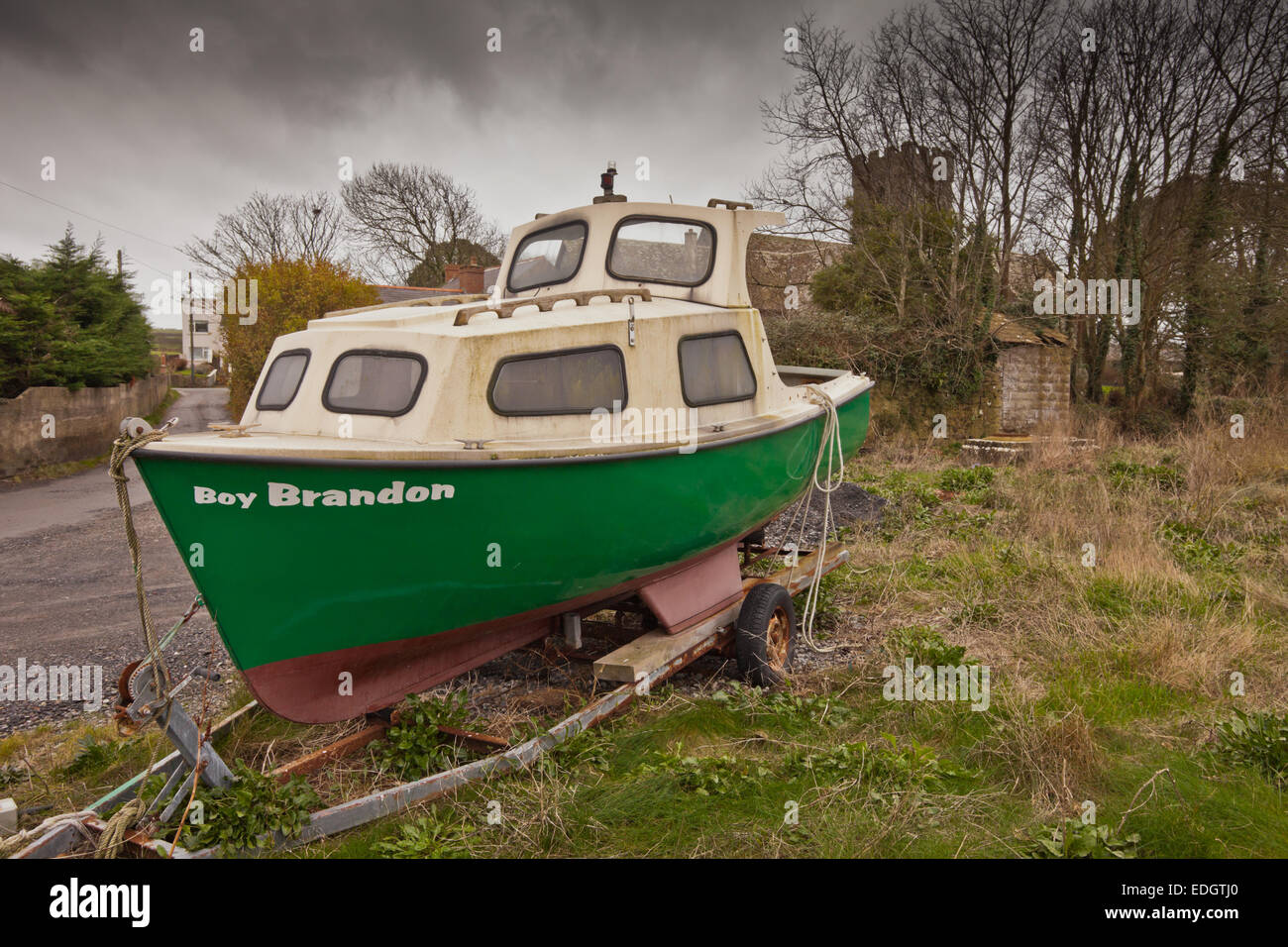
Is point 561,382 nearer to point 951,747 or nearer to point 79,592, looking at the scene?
point 951,747

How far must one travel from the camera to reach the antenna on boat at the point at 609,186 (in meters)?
5.87

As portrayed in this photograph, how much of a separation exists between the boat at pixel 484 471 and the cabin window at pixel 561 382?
0.4 inches

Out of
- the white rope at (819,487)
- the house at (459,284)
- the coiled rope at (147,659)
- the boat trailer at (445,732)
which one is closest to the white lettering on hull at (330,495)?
the coiled rope at (147,659)

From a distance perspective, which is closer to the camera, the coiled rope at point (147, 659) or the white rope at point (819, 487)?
the coiled rope at point (147, 659)

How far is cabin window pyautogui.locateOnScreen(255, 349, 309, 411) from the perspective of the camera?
4.64 meters

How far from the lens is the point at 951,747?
4.29 m

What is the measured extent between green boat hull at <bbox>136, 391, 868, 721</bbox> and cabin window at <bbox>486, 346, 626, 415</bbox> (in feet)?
1.33

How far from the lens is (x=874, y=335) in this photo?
17156 millimetres

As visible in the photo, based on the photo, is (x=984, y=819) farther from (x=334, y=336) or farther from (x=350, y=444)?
(x=334, y=336)

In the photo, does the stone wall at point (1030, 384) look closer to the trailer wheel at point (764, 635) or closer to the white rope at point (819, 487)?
the white rope at point (819, 487)

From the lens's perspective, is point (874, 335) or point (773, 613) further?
point (874, 335)

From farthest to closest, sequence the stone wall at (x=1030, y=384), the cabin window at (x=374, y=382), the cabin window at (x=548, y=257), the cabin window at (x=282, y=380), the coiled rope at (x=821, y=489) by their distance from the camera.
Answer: the stone wall at (x=1030, y=384)
the coiled rope at (x=821, y=489)
the cabin window at (x=548, y=257)
the cabin window at (x=282, y=380)
the cabin window at (x=374, y=382)
